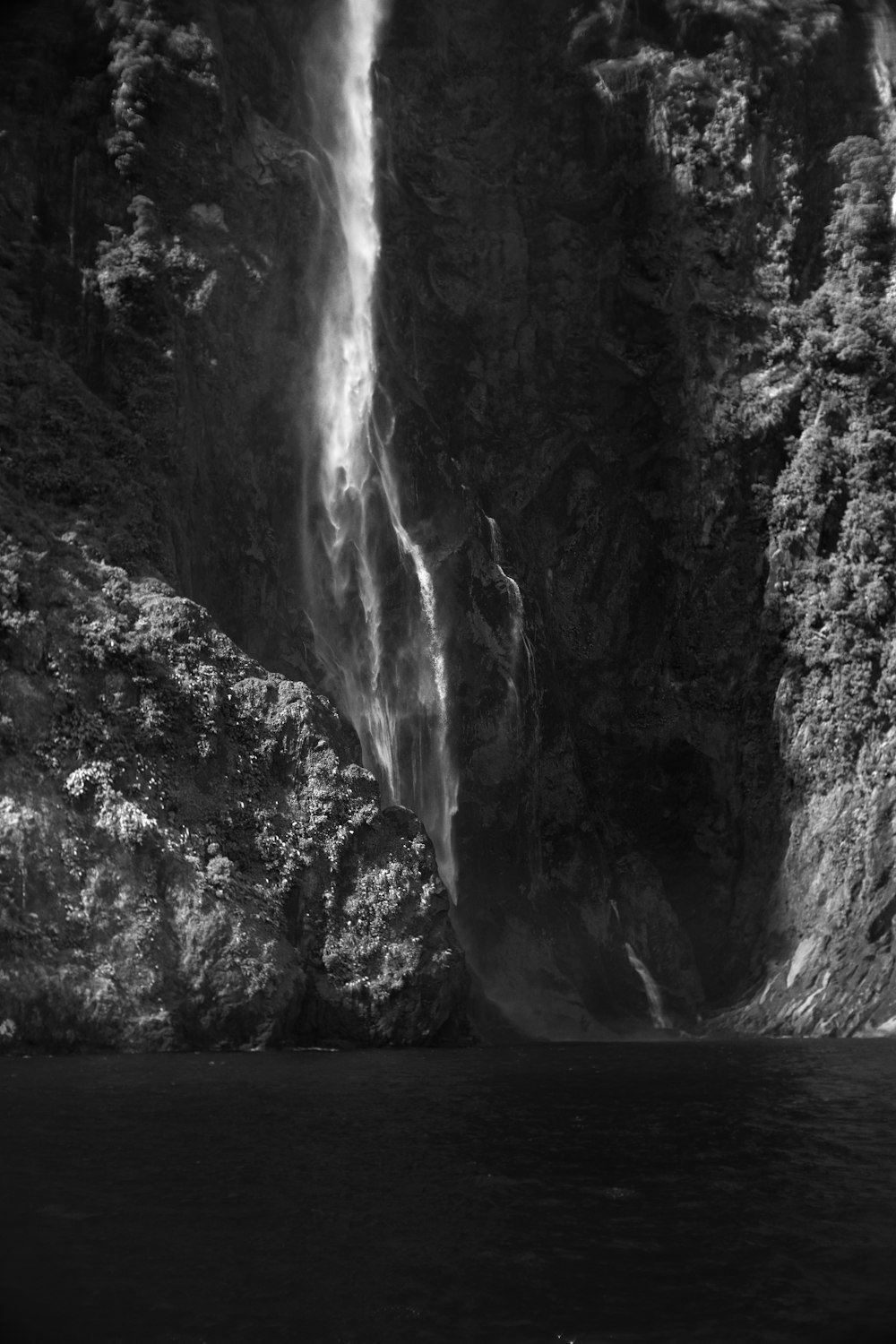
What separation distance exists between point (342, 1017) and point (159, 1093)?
31.4 feet

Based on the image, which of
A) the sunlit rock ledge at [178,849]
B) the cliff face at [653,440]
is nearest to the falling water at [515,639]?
the cliff face at [653,440]

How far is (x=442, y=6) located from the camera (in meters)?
43.5

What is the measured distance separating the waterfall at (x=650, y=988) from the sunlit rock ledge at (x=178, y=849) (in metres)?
9.37

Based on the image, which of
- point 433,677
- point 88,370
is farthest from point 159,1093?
point 88,370

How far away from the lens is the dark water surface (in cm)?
895

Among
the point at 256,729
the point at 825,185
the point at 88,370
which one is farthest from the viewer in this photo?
the point at 825,185

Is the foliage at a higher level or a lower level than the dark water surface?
higher

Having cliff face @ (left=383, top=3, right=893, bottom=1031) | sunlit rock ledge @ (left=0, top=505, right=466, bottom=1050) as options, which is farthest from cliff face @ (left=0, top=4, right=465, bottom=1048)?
cliff face @ (left=383, top=3, right=893, bottom=1031)

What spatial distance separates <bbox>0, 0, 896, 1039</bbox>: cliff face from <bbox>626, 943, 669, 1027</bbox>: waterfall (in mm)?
222

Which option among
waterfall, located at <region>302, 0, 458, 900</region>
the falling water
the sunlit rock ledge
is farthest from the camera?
the falling water

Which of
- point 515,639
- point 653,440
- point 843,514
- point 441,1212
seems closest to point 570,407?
point 653,440

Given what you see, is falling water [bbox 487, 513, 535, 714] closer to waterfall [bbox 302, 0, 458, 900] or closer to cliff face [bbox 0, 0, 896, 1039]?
cliff face [bbox 0, 0, 896, 1039]

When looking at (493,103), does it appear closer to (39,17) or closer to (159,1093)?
(39,17)

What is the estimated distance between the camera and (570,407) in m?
41.9
